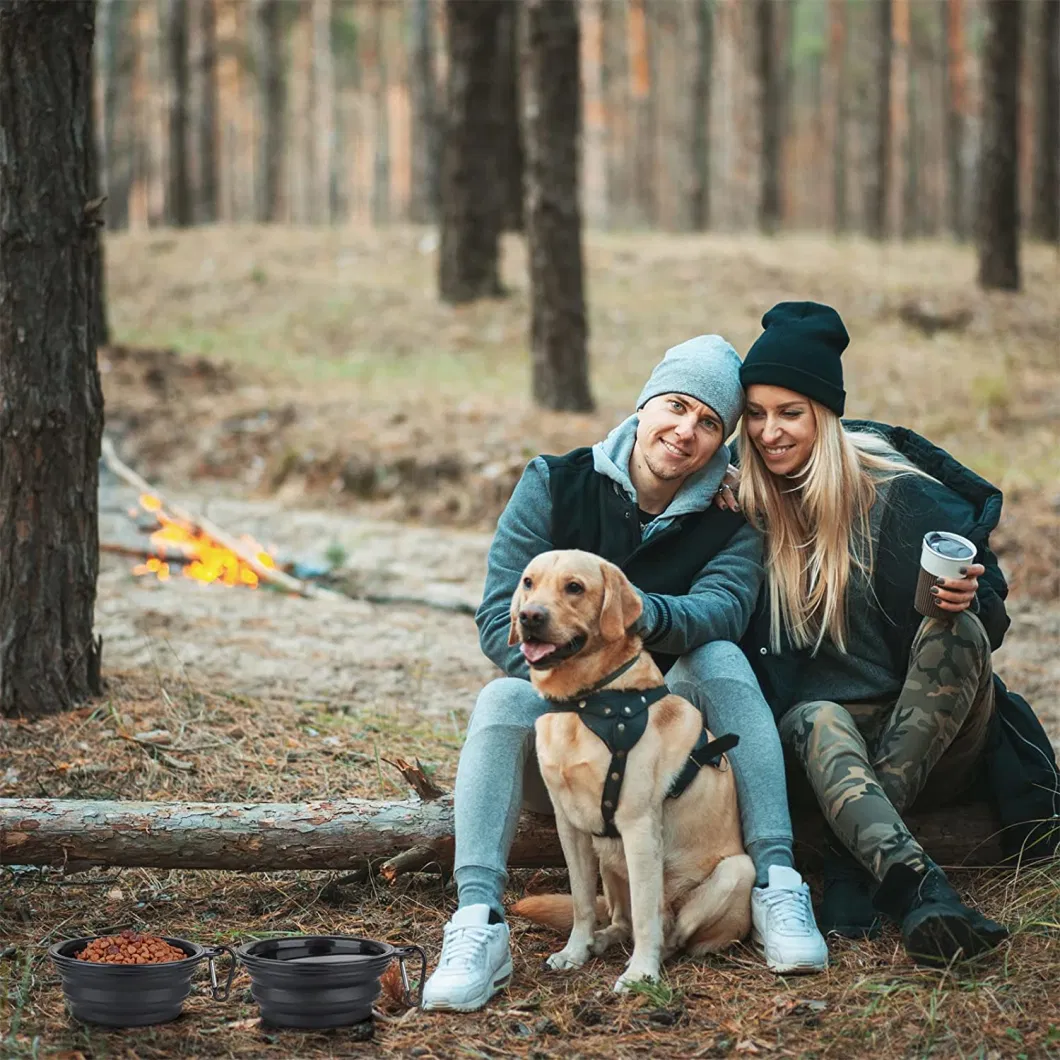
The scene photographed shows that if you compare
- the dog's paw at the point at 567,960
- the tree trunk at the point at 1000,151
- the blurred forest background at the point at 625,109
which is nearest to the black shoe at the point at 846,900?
the dog's paw at the point at 567,960

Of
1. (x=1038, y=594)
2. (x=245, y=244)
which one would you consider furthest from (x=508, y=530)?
(x=245, y=244)

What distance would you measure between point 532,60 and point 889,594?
819 cm

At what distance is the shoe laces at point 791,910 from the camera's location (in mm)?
3629

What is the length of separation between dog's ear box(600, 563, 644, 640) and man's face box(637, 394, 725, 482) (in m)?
0.54

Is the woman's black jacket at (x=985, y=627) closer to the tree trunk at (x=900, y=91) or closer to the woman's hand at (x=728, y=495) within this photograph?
the woman's hand at (x=728, y=495)

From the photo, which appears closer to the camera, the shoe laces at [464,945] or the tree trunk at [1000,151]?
the shoe laces at [464,945]

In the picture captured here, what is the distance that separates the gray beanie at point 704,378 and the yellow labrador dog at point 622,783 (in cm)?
72

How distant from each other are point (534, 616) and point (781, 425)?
3.83 feet

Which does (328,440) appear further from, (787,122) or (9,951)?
(787,122)

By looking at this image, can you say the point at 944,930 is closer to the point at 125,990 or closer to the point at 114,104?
the point at 125,990

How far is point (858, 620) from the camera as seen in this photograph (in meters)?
4.13

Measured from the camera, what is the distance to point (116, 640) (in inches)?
271

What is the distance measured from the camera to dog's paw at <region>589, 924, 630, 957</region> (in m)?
3.80

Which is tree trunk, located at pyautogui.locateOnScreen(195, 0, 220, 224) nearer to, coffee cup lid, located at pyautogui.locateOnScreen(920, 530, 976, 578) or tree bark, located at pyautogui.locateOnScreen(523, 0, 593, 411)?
tree bark, located at pyautogui.locateOnScreen(523, 0, 593, 411)
